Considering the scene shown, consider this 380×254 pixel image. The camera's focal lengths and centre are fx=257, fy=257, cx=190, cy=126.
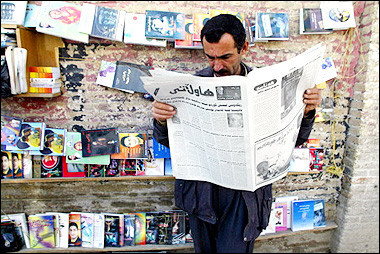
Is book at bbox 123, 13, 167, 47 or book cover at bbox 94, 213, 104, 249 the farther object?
book cover at bbox 94, 213, 104, 249

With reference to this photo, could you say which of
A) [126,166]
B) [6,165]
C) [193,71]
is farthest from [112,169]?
[193,71]

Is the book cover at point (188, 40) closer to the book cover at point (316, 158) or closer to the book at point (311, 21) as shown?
the book at point (311, 21)

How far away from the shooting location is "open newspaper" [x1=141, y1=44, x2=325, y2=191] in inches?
42.7

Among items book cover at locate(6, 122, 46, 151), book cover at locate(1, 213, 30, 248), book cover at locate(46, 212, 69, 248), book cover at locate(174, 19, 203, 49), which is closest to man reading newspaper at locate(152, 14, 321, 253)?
book cover at locate(174, 19, 203, 49)

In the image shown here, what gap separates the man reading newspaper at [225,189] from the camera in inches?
47.7

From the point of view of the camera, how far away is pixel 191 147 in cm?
135

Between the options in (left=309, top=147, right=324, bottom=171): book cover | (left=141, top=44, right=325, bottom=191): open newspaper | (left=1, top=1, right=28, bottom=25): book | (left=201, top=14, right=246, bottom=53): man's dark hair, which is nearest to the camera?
(left=141, top=44, right=325, bottom=191): open newspaper

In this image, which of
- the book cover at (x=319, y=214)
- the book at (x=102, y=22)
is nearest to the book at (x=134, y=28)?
the book at (x=102, y=22)

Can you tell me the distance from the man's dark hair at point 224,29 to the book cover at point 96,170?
53.4 inches

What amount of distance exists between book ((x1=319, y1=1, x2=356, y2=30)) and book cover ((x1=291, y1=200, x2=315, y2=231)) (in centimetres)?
146

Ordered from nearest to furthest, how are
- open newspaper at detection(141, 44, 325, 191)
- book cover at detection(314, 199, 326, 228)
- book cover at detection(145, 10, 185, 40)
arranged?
1. open newspaper at detection(141, 44, 325, 191)
2. book cover at detection(145, 10, 185, 40)
3. book cover at detection(314, 199, 326, 228)

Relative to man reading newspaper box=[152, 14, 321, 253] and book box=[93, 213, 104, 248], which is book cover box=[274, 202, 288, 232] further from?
book box=[93, 213, 104, 248]

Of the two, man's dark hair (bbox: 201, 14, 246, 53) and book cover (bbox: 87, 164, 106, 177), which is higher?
man's dark hair (bbox: 201, 14, 246, 53)

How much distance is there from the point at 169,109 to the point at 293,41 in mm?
1335
